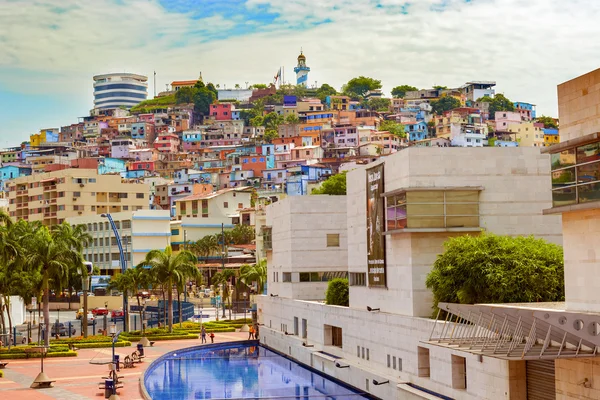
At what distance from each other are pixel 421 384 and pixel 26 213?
108110 millimetres

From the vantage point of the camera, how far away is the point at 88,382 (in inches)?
1617

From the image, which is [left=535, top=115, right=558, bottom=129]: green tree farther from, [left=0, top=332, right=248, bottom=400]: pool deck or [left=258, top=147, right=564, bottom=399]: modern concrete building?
[left=258, top=147, right=564, bottom=399]: modern concrete building

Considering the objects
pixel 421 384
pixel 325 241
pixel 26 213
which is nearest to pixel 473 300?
pixel 421 384

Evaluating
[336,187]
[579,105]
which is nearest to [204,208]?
[336,187]

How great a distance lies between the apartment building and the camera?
403 ft

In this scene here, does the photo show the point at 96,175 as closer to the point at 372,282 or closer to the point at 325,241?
the point at 325,241

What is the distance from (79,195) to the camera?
122875 millimetres

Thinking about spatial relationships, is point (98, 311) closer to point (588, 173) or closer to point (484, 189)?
point (484, 189)

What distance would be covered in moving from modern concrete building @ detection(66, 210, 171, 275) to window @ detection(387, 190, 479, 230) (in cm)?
7521

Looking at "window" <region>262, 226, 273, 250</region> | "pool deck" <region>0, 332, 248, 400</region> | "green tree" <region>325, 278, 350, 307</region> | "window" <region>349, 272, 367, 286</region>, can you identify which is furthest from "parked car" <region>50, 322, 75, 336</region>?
"window" <region>349, 272, 367, 286</region>

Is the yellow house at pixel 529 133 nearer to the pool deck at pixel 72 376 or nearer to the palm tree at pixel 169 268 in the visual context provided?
the palm tree at pixel 169 268

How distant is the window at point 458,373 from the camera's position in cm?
2878

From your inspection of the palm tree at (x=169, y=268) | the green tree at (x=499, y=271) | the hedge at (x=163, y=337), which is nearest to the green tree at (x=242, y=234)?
the palm tree at (x=169, y=268)

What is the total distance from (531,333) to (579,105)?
5297 mm
